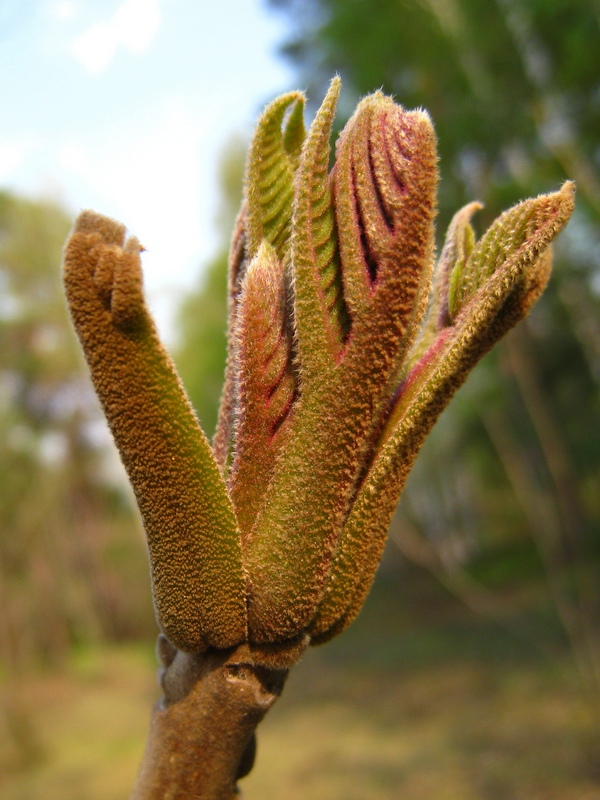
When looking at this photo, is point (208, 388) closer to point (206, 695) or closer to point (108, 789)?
point (108, 789)

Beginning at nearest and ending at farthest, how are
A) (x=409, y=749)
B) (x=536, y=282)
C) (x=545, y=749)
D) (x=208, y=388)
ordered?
1. (x=536, y=282)
2. (x=545, y=749)
3. (x=409, y=749)
4. (x=208, y=388)

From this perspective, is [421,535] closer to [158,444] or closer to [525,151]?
[525,151]

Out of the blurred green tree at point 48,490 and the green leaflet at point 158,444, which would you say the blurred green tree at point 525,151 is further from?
the blurred green tree at point 48,490

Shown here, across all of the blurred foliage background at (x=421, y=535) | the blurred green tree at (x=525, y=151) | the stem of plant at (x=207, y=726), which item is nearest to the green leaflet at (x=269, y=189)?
the stem of plant at (x=207, y=726)

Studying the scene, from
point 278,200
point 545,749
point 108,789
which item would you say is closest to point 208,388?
point 108,789

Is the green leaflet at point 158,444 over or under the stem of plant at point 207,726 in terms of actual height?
over

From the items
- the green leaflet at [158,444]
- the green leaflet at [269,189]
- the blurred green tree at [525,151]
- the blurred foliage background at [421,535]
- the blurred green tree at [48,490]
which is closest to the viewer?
the green leaflet at [158,444]

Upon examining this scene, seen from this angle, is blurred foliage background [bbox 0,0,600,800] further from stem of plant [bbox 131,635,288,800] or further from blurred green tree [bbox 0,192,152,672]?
stem of plant [bbox 131,635,288,800]
